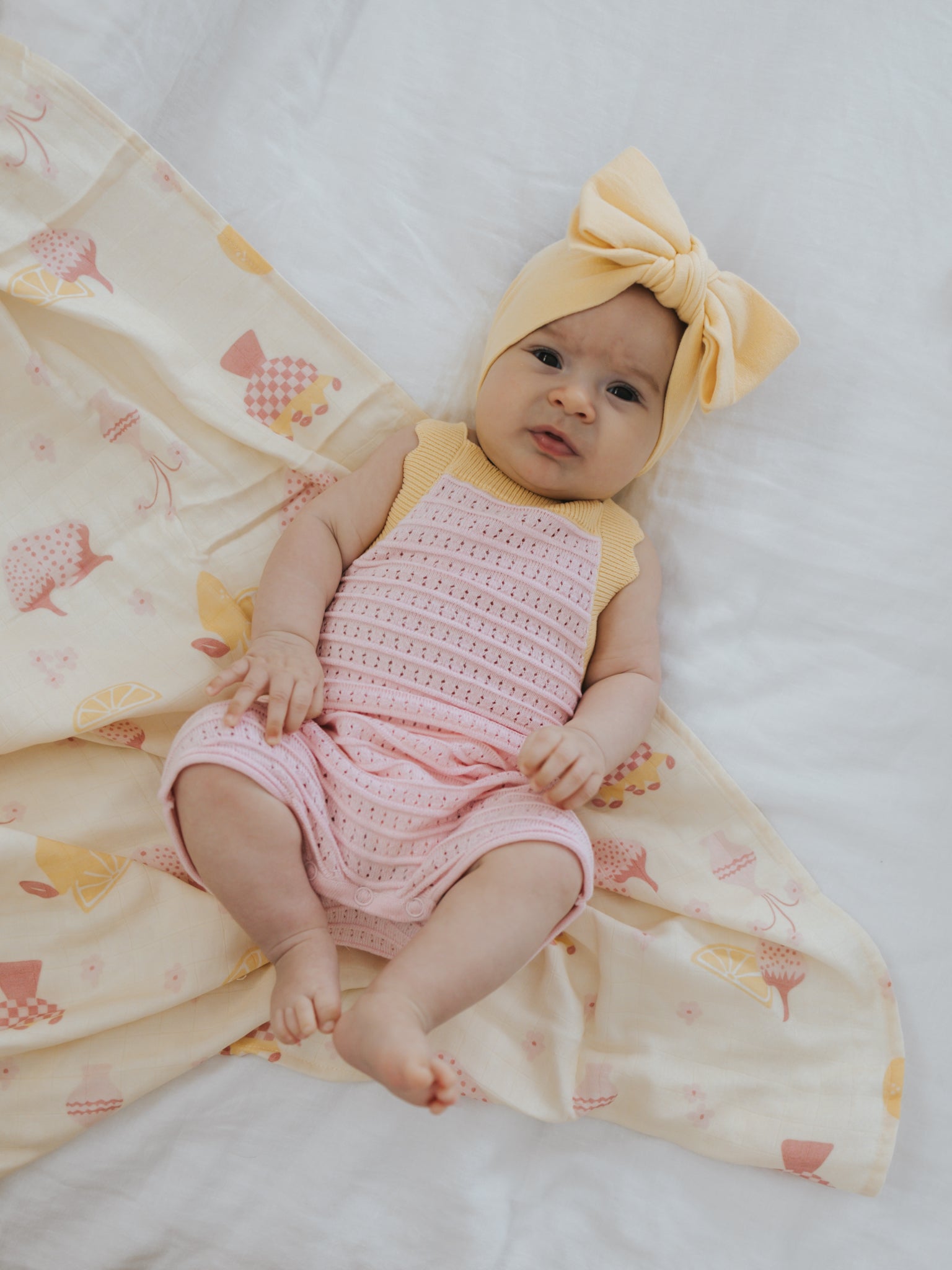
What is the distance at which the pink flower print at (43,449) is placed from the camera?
1163 mm

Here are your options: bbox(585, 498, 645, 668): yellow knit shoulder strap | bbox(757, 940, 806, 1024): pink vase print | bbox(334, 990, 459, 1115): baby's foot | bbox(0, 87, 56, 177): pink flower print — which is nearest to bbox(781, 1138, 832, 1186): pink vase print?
bbox(757, 940, 806, 1024): pink vase print

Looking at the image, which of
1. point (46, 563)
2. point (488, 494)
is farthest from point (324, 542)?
point (46, 563)

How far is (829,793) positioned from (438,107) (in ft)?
3.34

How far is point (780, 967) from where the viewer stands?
3.75 feet

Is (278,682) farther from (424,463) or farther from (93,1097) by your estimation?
(93,1097)

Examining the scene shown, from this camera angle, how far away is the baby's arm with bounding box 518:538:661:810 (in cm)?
103

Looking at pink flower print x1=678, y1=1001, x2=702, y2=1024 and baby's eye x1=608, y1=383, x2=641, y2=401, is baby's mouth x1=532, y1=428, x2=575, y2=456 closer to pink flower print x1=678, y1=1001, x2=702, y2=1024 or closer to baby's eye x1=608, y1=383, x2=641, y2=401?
baby's eye x1=608, y1=383, x2=641, y2=401

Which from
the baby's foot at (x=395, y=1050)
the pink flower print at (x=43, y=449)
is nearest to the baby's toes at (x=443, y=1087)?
the baby's foot at (x=395, y=1050)

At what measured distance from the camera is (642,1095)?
3.56 ft

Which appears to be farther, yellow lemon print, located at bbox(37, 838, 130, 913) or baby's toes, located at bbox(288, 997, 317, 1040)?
yellow lemon print, located at bbox(37, 838, 130, 913)

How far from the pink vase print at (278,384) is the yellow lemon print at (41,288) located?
183mm

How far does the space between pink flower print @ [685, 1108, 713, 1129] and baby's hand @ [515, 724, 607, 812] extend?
36 centimetres

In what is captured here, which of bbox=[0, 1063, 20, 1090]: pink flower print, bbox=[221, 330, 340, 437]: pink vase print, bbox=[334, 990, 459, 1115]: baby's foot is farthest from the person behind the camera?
bbox=[221, 330, 340, 437]: pink vase print

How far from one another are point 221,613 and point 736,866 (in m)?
0.68
